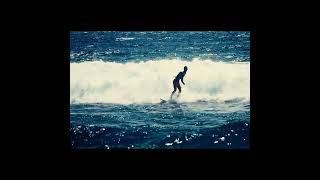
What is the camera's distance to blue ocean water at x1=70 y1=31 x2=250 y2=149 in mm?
4090

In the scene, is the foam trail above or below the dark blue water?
below

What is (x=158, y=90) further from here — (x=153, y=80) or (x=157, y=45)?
(x=157, y=45)

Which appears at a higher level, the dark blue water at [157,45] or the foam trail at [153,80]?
the dark blue water at [157,45]

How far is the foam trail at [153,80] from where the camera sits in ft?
13.4

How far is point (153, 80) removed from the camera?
4105 millimetres

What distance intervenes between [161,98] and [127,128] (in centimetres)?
42

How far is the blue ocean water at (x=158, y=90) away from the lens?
4090 mm

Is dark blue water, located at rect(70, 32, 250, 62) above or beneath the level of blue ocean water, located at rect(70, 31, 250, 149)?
above

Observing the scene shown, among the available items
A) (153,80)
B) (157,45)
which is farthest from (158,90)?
(157,45)

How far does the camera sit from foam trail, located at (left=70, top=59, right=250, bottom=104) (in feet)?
13.4
